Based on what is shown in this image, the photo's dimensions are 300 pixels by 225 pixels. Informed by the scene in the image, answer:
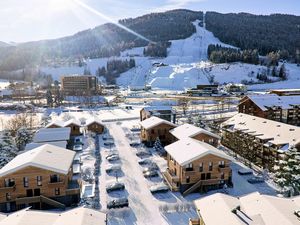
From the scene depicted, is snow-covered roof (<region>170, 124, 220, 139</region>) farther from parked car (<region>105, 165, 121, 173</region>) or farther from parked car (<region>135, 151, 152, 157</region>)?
parked car (<region>105, 165, 121, 173</region>)

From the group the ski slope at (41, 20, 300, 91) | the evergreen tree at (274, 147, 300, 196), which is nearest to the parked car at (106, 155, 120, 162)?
the evergreen tree at (274, 147, 300, 196)

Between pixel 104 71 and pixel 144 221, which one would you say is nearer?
pixel 144 221

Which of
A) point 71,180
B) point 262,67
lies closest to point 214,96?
point 262,67

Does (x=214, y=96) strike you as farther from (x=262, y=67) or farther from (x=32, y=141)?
(x=32, y=141)

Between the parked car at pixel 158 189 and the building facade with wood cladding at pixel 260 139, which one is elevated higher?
the building facade with wood cladding at pixel 260 139

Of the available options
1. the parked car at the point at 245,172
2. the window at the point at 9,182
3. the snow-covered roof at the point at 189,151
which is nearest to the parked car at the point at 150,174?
the snow-covered roof at the point at 189,151

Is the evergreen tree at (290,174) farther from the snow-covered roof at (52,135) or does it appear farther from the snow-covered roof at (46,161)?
the snow-covered roof at (52,135)

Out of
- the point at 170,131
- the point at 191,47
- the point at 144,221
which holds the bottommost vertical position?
the point at 144,221
